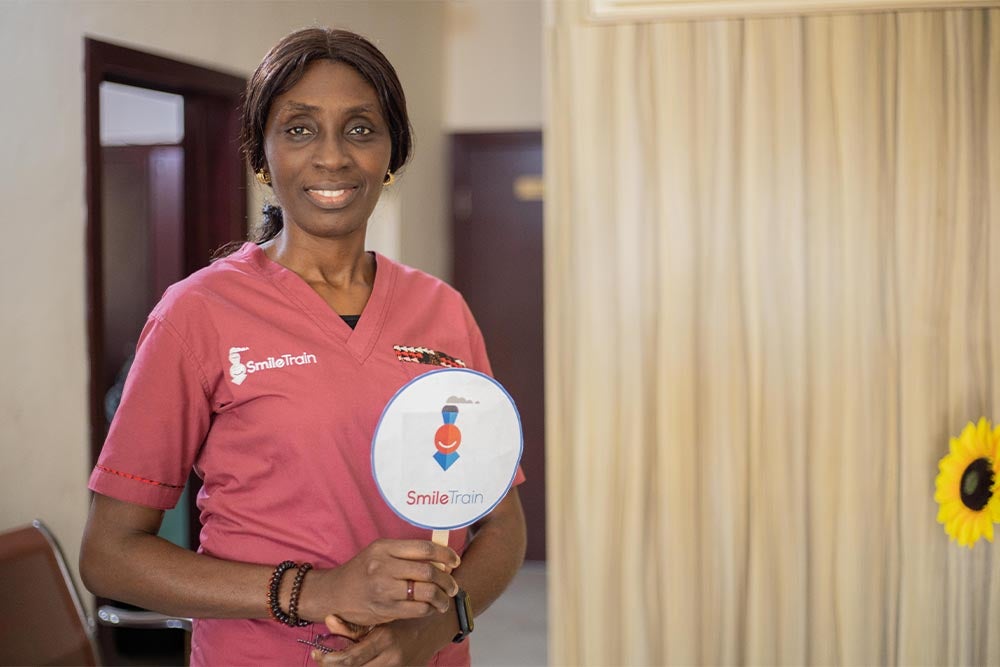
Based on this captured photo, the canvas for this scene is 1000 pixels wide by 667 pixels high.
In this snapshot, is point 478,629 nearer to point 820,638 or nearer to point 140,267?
point 140,267

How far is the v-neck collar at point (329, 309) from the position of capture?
3.85 feet

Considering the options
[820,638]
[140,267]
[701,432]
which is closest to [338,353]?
[701,432]

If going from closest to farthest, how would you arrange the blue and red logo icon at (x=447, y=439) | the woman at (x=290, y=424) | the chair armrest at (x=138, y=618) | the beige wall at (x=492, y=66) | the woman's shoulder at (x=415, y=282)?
the blue and red logo icon at (x=447, y=439) → the woman at (x=290, y=424) → the woman's shoulder at (x=415, y=282) → the chair armrest at (x=138, y=618) → the beige wall at (x=492, y=66)

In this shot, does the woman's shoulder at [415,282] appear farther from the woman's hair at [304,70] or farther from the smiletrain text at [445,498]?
the smiletrain text at [445,498]

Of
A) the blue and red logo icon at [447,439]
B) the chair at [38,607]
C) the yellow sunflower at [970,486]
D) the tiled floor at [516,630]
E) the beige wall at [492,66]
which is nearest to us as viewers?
the yellow sunflower at [970,486]

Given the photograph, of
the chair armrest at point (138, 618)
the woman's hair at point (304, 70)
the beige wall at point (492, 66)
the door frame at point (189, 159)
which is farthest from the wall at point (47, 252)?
the beige wall at point (492, 66)

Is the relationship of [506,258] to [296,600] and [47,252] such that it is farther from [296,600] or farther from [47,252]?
[296,600]

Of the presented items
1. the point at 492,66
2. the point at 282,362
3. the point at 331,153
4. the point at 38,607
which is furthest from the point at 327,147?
the point at 492,66

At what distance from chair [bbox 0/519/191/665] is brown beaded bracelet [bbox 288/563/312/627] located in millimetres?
943

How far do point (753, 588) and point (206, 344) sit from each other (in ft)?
2.25


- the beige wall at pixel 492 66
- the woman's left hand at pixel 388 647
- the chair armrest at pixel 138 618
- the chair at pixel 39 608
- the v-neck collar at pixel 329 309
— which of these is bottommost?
the chair armrest at pixel 138 618

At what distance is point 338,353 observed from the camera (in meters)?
1.16

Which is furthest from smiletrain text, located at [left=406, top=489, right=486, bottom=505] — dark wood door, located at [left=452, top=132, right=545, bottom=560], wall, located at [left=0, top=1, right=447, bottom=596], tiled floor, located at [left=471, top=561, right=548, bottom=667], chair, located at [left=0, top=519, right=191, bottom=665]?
dark wood door, located at [left=452, top=132, right=545, bottom=560]

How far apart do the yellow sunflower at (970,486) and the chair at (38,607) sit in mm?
1733
